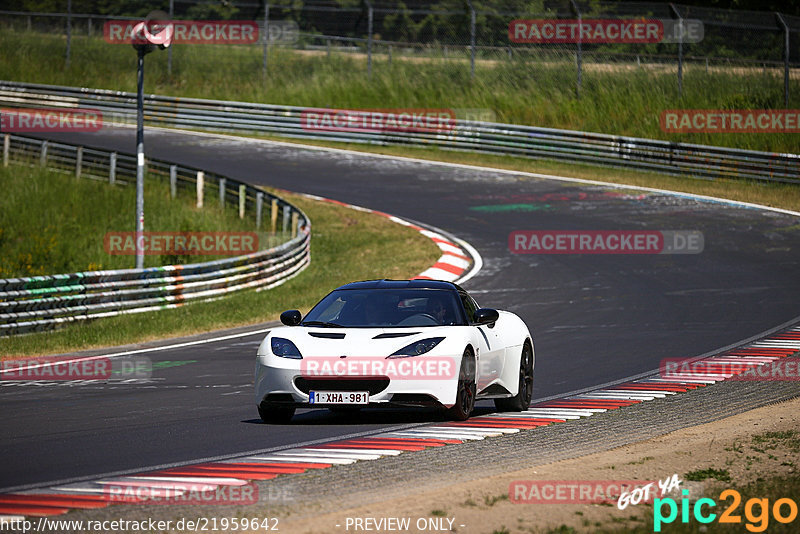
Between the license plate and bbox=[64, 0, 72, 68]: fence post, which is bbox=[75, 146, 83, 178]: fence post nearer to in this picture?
bbox=[64, 0, 72, 68]: fence post

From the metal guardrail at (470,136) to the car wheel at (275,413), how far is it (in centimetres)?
2499

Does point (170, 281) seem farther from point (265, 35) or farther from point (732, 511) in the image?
point (265, 35)

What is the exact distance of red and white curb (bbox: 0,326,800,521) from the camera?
743cm

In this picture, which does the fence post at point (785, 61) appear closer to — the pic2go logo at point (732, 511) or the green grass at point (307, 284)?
the green grass at point (307, 284)

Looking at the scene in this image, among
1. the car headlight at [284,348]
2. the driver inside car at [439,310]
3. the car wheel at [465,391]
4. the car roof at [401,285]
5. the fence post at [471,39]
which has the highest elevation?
the fence post at [471,39]

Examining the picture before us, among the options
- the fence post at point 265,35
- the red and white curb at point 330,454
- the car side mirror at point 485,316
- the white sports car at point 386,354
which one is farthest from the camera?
the fence post at point 265,35

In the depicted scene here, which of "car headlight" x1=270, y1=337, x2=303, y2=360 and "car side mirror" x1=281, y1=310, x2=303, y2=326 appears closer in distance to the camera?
"car headlight" x1=270, y1=337, x2=303, y2=360

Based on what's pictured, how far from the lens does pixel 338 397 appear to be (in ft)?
33.6

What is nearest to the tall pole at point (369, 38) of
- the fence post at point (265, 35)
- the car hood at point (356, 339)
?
the fence post at point (265, 35)

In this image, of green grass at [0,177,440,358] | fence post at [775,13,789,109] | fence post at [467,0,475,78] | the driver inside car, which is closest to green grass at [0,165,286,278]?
green grass at [0,177,440,358]

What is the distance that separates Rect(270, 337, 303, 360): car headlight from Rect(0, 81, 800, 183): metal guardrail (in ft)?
82.1

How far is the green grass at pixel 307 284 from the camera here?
1873 cm

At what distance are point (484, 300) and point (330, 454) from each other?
476 inches

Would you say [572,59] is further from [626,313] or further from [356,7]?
[626,313]
